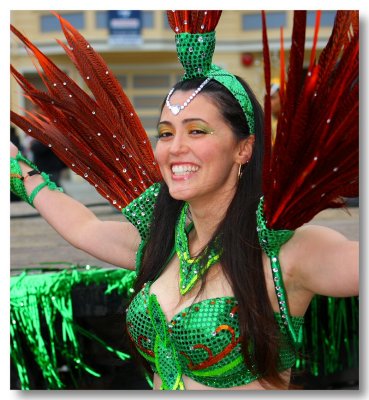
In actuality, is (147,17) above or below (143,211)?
above

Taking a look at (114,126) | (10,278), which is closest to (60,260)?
(10,278)

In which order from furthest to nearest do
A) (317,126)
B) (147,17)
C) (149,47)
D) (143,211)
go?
(149,47), (147,17), (143,211), (317,126)

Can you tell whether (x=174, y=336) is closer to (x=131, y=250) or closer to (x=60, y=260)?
(x=131, y=250)

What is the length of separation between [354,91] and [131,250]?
22.7 inches

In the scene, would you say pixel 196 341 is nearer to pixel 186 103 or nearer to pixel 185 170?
pixel 185 170

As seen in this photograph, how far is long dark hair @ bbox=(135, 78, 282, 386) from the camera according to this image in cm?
123

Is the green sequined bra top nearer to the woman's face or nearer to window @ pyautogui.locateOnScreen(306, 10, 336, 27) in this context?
the woman's face

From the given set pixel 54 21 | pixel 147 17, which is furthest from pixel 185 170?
pixel 147 17

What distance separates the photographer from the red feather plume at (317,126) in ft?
3.73

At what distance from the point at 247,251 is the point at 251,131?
20 cm

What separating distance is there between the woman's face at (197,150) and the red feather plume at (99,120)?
0.83ft

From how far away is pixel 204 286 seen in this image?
1.30 meters

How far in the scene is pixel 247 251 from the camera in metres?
1.26

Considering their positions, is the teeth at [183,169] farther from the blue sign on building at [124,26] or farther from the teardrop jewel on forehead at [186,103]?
the blue sign on building at [124,26]
